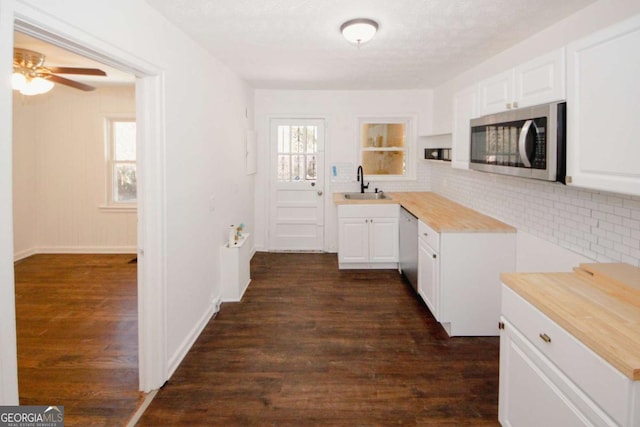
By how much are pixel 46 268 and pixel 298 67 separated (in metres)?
4.07

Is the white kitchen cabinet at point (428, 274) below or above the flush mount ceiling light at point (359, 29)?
below

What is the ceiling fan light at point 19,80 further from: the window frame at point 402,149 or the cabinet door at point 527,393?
the cabinet door at point 527,393

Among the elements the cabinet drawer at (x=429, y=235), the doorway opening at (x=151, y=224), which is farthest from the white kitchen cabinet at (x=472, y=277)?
the doorway opening at (x=151, y=224)

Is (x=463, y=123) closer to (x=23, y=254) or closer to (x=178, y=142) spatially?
(x=178, y=142)

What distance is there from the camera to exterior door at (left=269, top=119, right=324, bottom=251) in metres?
6.09

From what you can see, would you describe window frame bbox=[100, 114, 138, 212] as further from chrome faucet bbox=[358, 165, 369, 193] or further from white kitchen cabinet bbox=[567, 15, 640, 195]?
white kitchen cabinet bbox=[567, 15, 640, 195]

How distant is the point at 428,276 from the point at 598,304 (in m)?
1.99

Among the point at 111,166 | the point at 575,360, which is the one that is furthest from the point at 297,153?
the point at 575,360

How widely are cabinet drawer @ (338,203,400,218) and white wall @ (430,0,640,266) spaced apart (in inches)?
41.5

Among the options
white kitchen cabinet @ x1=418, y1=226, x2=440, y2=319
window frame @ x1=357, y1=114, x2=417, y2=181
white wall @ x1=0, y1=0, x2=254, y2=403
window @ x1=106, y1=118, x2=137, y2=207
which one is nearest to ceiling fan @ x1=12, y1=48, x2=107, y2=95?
white wall @ x1=0, y1=0, x2=254, y2=403

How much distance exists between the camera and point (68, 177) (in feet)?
19.5

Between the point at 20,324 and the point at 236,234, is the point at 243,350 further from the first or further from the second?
the point at 20,324

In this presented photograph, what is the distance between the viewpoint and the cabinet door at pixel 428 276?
3.43 metres

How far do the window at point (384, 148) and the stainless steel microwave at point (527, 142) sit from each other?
306 cm
